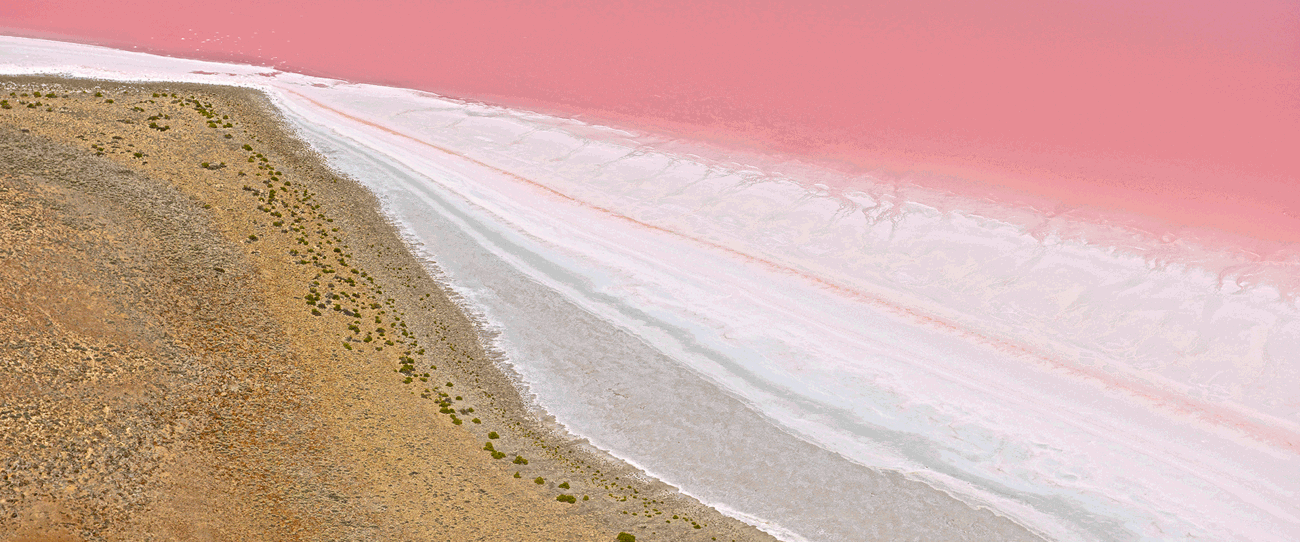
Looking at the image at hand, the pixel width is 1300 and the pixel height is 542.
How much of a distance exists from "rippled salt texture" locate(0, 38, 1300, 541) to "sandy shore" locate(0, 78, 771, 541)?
9.89ft

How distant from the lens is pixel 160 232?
130 feet

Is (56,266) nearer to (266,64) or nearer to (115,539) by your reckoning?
Answer: (115,539)

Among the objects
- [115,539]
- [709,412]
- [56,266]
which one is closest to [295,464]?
[115,539]

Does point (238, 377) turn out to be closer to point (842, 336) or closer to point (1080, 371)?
point (842, 336)

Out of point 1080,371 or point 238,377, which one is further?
point 1080,371

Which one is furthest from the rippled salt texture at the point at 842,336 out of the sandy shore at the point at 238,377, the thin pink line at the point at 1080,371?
the sandy shore at the point at 238,377

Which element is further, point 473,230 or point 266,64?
point 266,64

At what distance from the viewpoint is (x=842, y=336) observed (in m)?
42.7

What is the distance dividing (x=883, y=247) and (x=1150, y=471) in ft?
54.7

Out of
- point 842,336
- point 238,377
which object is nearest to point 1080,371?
point 842,336

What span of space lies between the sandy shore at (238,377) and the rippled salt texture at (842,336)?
119 inches

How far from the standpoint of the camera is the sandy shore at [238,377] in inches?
1118

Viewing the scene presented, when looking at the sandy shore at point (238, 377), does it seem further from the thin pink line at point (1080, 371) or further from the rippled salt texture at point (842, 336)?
the thin pink line at point (1080, 371)

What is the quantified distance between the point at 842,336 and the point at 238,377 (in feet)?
85.5
